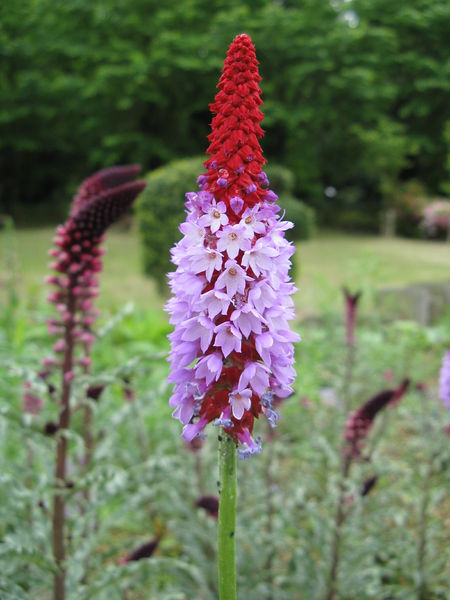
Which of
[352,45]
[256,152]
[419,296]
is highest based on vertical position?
[352,45]

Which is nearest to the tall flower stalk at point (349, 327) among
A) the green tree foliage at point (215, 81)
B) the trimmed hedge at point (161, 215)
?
the trimmed hedge at point (161, 215)

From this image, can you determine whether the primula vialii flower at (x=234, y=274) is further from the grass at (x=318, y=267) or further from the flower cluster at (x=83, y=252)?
the grass at (x=318, y=267)

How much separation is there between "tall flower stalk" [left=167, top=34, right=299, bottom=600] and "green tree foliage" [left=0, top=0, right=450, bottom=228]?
743 inches

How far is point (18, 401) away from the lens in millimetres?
3689

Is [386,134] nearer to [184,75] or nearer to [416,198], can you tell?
[416,198]

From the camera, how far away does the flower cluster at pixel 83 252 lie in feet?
6.35

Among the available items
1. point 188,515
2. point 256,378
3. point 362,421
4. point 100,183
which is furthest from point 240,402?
point 188,515

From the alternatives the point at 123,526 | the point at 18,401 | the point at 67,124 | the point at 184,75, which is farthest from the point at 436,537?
the point at 67,124

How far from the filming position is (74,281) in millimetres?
2027

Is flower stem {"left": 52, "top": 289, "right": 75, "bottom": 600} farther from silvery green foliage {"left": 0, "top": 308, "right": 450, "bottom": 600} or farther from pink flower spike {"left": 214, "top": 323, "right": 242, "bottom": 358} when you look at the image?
pink flower spike {"left": 214, "top": 323, "right": 242, "bottom": 358}

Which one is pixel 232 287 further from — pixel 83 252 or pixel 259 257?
pixel 83 252

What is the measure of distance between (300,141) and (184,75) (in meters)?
4.58

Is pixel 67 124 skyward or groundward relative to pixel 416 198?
skyward

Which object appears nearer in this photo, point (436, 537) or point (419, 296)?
point (436, 537)
